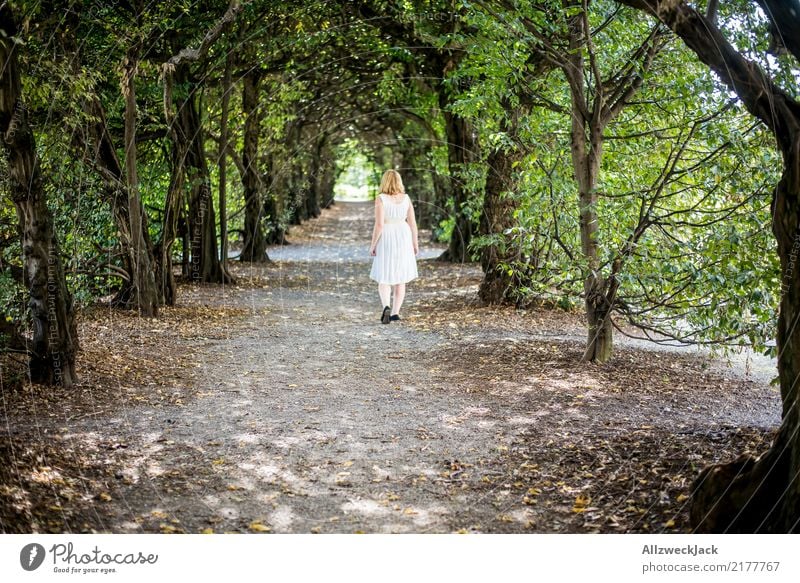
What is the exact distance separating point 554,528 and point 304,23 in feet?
53.3

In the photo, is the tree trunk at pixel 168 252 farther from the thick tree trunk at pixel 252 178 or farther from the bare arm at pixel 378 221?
the thick tree trunk at pixel 252 178

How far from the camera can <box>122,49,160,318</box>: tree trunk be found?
40.6 ft

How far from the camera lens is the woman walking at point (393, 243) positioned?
43.6 feet

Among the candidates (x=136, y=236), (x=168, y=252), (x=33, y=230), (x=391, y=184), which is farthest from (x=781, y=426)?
(x=168, y=252)

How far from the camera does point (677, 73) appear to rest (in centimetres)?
923

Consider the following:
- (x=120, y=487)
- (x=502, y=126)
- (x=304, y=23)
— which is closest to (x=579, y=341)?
(x=502, y=126)

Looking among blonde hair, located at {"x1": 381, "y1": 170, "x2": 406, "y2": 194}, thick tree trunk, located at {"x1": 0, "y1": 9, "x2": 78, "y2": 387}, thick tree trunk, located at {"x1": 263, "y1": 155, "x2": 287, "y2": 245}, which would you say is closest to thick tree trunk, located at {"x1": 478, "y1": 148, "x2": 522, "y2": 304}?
blonde hair, located at {"x1": 381, "y1": 170, "x2": 406, "y2": 194}

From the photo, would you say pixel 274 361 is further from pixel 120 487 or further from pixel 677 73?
pixel 677 73

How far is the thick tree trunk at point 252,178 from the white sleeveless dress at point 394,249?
31.5 ft

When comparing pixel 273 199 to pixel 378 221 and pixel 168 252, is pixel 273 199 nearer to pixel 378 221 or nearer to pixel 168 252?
pixel 168 252

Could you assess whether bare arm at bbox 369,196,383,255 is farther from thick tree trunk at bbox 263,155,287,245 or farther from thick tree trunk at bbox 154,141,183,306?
thick tree trunk at bbox 263,155,287,245

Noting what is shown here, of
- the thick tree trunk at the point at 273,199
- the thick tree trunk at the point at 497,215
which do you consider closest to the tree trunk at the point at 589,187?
the thick tree trunk at the point at 497,215

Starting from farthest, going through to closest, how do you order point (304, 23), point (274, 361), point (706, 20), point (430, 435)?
point (304, 23), point (274, 361), point (430, 435), point (706, 20)

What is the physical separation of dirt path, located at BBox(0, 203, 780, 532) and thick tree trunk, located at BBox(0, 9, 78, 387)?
21.3 inches
